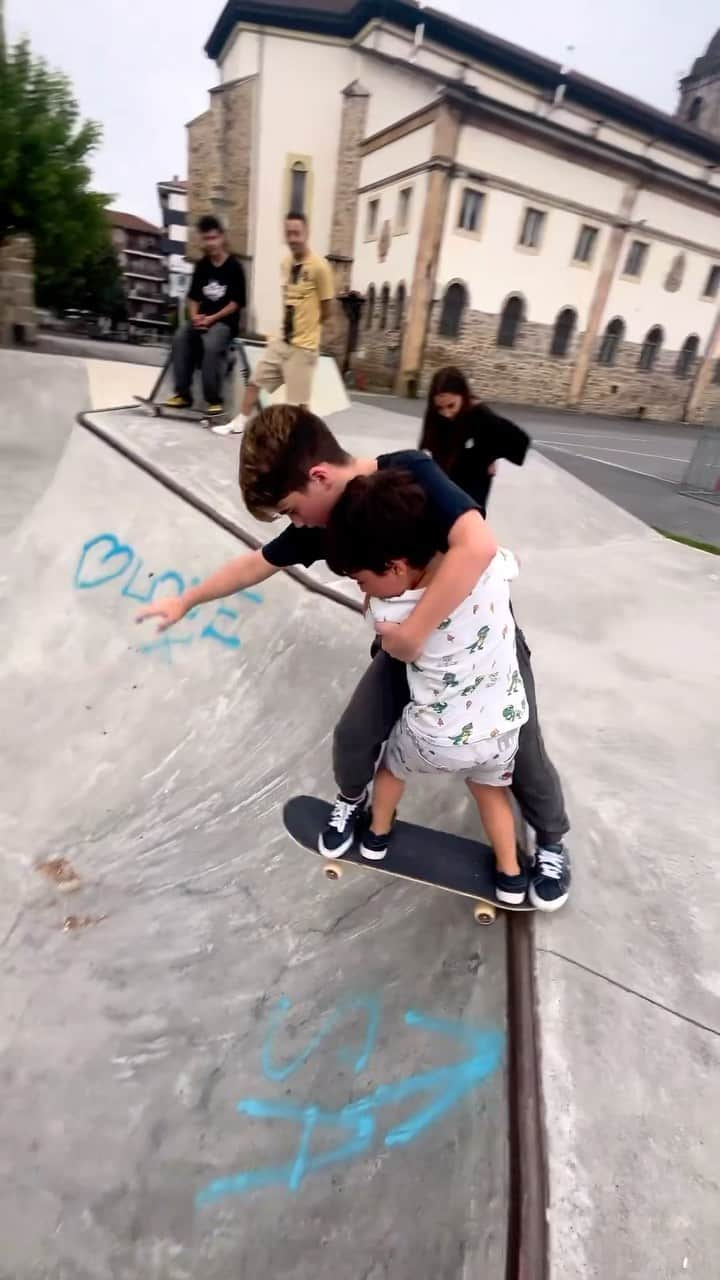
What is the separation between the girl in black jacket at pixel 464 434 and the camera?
357 centimetres

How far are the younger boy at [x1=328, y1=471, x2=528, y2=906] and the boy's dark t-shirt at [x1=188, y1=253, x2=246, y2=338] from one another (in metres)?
5.40

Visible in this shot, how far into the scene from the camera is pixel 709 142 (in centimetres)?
3234

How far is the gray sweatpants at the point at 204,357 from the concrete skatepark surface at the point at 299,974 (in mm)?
2724

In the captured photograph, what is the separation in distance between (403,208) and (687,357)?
50.3ft

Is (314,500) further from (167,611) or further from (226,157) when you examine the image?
(226,157)

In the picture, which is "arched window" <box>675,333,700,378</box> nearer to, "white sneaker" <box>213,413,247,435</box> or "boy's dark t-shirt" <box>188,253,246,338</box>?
"boy's dark t-shirt" <box>188,253,246,338</box>

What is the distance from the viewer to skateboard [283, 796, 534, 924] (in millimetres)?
2039

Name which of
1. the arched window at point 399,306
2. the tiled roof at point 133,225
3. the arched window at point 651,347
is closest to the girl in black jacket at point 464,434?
the arched window at point 399,306

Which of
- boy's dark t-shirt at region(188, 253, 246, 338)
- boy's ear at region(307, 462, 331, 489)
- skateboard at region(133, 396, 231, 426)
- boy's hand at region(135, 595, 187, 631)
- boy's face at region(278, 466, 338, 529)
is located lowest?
skateboard at region(133, 396, 231, 426)

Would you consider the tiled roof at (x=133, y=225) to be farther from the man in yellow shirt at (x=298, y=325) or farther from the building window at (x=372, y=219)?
the man in yellow shirt at (x=298, y=325)

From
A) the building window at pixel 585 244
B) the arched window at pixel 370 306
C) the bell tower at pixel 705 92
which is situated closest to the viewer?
the building window at pixel 585 244

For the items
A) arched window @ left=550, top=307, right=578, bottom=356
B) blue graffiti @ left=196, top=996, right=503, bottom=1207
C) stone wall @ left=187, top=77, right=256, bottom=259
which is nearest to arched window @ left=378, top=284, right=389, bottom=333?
arched window @ left=550, top=307, right=578, bottom=356

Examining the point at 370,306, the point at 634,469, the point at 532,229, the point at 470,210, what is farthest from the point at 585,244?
the point at 634,469

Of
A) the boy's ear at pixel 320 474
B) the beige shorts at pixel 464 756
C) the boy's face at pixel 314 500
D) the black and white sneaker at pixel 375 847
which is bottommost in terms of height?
the black and white sneaker at pixel 375 847
